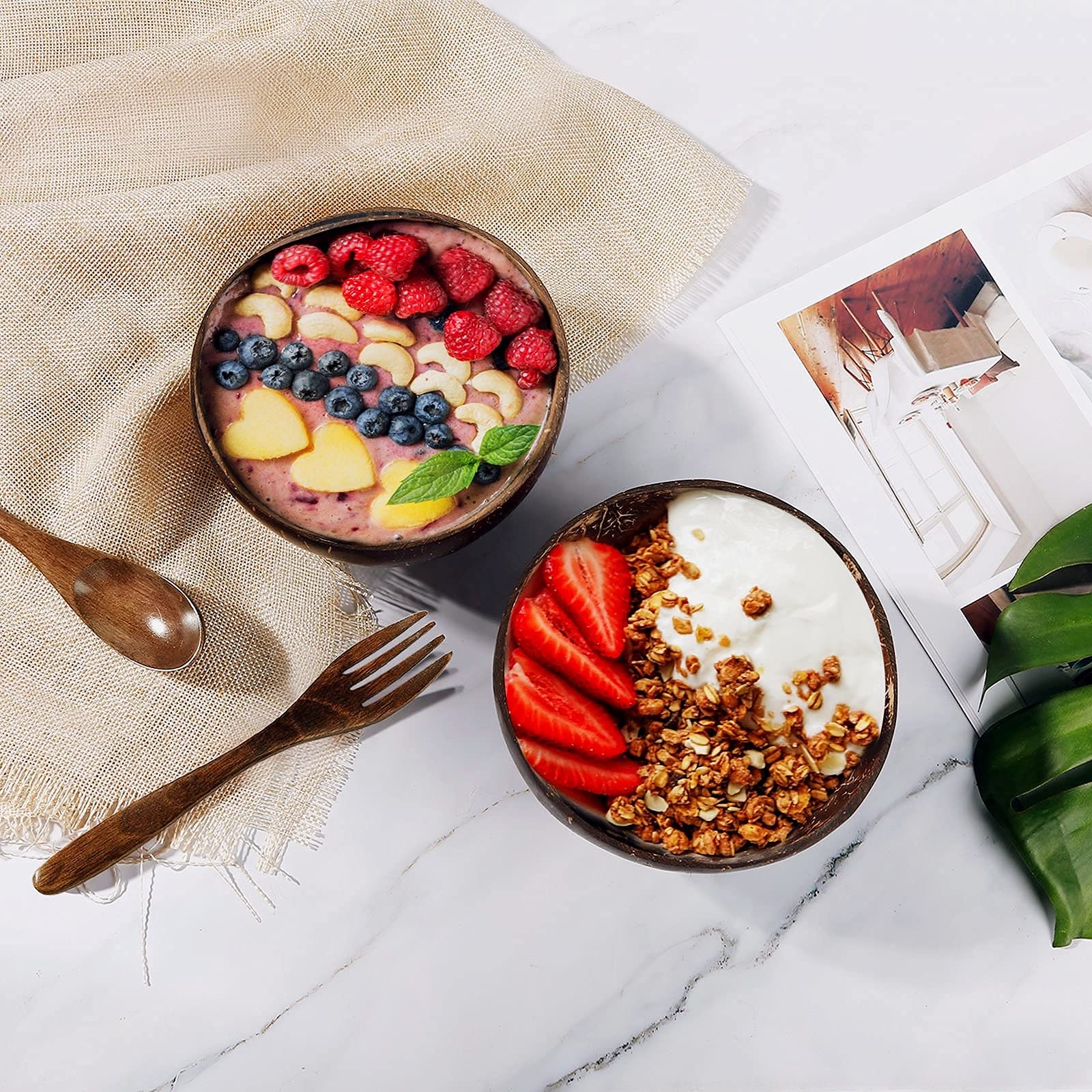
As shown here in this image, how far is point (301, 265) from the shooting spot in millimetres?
1049

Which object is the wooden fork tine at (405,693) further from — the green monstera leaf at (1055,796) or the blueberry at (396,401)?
the green monstera leaf at (1055,796)

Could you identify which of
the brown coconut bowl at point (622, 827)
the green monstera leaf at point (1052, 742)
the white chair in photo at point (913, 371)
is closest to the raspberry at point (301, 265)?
the brown coconut bowl at point (622, 827)

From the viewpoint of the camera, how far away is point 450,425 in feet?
3.44

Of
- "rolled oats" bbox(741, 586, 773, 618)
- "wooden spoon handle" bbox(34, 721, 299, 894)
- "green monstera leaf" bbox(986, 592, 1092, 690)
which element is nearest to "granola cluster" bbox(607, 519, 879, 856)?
"rolled oats" bbox(741, 586, 773, 618)

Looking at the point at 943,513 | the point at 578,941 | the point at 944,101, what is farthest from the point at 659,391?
the point at 578,941

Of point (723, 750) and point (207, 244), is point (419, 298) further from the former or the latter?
point (723, 750)

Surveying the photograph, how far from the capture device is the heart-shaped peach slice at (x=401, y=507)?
1.02 metres

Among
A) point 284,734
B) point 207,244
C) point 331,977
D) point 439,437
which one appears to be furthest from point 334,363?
point 331,977

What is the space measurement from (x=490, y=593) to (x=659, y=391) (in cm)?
36

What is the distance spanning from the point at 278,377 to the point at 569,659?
433mm

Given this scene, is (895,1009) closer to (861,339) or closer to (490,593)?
(490,593)

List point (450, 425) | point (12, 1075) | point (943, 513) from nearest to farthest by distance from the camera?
point (450, 425) < point (12, 1075) < point (943, 513)

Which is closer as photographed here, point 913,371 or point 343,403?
point 343,403

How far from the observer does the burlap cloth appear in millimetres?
1174
